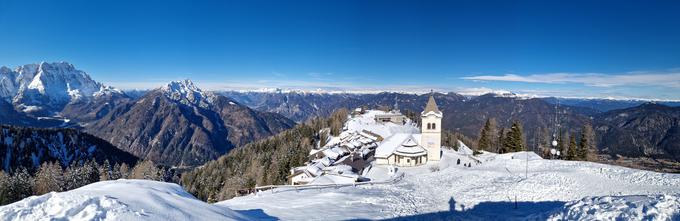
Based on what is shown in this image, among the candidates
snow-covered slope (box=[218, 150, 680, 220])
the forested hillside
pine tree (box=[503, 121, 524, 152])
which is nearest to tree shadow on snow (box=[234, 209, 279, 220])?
snow-covered slope (box=[218, 150, 680, 220])

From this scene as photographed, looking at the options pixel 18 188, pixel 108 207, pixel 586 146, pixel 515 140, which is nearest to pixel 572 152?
pixel 586 146

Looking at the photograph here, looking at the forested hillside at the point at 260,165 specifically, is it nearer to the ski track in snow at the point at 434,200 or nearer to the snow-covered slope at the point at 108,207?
the ski track in snow at the point at 434,200

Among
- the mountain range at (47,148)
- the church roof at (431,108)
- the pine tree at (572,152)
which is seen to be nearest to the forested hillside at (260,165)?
the church roof at (431,108)

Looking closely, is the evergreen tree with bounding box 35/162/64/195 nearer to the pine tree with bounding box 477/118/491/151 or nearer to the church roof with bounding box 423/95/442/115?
the church roof with bounding box 423/95/442/115

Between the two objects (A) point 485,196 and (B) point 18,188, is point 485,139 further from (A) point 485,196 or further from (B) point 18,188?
(B) point 18,188

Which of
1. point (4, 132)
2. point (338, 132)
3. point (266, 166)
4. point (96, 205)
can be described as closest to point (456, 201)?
point (96, 205)

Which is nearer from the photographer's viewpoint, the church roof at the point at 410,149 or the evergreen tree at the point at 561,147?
the church roof at the point at 410,149

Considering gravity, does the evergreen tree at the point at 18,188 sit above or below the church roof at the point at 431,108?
below
